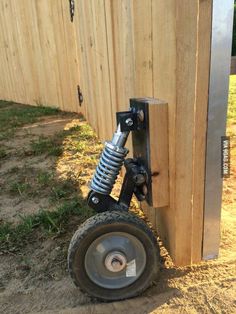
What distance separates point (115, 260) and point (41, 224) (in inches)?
37.8

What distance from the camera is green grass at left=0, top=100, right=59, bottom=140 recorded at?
220 inches

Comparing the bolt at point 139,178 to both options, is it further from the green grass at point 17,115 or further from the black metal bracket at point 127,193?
the green grass at point 17,115

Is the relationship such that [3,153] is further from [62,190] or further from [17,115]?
[17,115]

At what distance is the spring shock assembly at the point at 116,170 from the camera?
185 centimetres

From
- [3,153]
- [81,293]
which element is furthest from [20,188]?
[81,293]

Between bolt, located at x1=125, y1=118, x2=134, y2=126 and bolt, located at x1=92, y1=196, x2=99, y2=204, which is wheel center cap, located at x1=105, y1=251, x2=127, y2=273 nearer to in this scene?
bolt, located at x1=92, y1=196, x2=99, y2=204

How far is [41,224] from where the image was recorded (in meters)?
2.64

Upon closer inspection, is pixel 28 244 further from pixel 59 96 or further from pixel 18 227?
pixel 59 96

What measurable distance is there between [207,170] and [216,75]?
0.45 m

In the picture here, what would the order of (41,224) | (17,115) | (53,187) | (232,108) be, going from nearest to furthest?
(41,224), (53,187), (232,108), (17,115)

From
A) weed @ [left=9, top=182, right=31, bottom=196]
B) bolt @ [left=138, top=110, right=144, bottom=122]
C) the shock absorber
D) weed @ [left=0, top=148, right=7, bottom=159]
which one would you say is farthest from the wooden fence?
weed @ [left=0, top=148, right=7, bottom=159]

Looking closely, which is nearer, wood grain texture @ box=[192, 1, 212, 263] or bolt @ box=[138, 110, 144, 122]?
wood grain texture @ box=[192, 1, 212, 263]

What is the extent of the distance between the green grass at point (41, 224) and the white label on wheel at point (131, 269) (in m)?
0.77

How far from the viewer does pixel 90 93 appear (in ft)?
15.4
